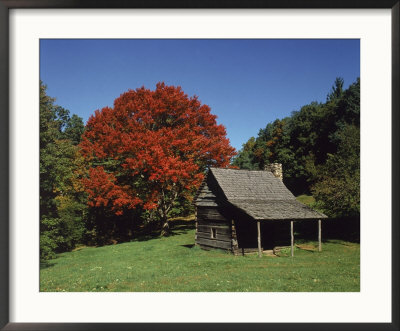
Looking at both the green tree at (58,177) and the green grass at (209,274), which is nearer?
the green grass at (209,274)

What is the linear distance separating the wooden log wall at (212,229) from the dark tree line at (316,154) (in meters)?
3.72

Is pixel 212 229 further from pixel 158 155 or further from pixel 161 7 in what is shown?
pixel 161 7

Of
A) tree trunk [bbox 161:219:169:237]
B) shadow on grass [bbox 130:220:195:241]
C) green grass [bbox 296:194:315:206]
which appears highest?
green grass [bbox 296:194:315:206]

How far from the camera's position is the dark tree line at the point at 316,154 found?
39.2 feet

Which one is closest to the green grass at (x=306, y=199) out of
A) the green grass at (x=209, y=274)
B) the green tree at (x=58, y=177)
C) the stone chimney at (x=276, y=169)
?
the stone chimney at (x=276, y=169)

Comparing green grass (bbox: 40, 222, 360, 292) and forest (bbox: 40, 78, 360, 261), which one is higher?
forest (bbox: 40, 78, 360, 261)

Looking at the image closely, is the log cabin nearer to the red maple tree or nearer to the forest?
the forest

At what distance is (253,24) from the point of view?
6973 mm

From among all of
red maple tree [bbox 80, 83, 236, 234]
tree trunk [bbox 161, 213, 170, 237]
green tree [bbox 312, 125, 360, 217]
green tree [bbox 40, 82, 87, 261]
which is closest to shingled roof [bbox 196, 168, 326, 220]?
green tree [bbox 312, 125, 360, 217]

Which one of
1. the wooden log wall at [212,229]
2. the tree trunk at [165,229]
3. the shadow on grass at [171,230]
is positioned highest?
the wooden log wall at [212,229]

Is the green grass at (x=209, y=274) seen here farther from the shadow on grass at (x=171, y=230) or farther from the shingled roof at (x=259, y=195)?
the shadow on grass at (x=171, y=230)

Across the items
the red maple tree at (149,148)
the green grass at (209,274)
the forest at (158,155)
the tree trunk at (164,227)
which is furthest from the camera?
the tree trunk at (164,227)

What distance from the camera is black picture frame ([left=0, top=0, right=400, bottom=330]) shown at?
21.0 ft

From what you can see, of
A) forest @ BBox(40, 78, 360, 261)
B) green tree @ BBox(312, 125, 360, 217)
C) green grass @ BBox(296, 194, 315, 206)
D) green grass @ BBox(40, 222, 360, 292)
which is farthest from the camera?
green grass @ BBox(296, 194, 315, 206)
